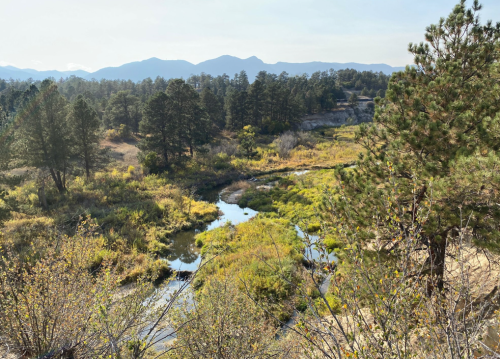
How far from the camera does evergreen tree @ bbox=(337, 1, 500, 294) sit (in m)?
4.86

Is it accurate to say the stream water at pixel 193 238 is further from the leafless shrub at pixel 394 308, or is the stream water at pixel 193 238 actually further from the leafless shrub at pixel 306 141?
the leafless shrub at pixel 306 141

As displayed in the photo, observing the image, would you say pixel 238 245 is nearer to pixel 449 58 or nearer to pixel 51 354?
pixel 51 354

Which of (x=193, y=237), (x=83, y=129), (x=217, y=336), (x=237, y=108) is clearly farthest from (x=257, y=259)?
(x=237, y=108)

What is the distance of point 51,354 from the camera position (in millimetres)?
4070

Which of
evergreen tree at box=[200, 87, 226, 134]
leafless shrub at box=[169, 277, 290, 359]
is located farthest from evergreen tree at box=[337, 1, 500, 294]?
evergreen tree at box=[200, 87, 226, 134]

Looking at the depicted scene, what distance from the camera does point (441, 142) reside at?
19.1ft

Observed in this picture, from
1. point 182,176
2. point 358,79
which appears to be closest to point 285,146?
point 182,176

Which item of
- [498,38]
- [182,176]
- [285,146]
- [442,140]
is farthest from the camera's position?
[285,146]

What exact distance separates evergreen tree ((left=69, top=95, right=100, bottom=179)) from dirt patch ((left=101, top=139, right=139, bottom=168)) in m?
5.88

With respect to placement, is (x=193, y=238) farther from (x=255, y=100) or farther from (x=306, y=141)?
(x=255, y=100)

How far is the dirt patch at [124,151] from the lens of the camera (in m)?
31.2

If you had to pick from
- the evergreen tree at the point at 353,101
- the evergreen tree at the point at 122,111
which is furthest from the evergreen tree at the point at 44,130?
the evergreen tree at the point at 353,101

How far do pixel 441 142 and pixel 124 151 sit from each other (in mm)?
38036

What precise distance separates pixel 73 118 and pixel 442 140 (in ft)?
83.1
